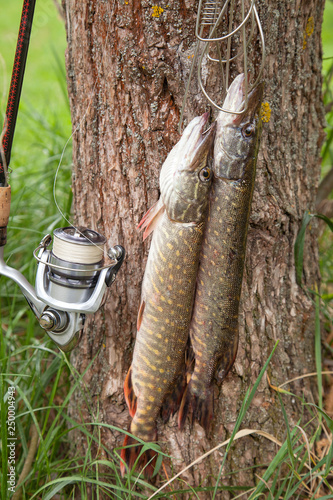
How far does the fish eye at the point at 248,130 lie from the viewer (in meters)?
1.26

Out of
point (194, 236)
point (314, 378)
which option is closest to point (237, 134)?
point (194, 236)

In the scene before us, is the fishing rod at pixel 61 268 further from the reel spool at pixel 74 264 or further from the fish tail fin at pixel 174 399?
the fish tail fin at pixel 174 399

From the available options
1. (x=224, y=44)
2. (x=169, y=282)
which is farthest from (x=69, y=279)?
(x=224, y=44)

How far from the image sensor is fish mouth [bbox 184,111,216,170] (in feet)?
4.17

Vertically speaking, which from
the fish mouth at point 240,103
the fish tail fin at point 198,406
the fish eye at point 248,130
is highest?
the fish mouth at point 240,103

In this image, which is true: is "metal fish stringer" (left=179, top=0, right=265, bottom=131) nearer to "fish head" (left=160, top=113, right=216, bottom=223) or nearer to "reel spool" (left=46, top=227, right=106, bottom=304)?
"fish head" (left=160, top=113, right=216, bottom=223)

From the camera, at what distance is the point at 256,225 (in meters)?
1.57

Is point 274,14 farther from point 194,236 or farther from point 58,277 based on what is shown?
point 58,277

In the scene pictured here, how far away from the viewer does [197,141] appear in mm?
1272

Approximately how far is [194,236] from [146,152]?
0.36 metres

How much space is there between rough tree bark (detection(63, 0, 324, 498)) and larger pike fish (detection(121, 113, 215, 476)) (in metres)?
0.14

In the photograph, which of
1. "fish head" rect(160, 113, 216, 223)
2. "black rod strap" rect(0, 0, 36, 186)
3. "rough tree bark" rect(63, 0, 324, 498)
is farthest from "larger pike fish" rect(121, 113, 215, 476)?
"black rod strap" rect(0, 0, 36, 186)

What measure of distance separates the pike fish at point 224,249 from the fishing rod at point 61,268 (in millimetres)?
320

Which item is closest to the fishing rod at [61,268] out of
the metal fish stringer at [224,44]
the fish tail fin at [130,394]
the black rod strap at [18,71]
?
the black rod strap at [18,71]
